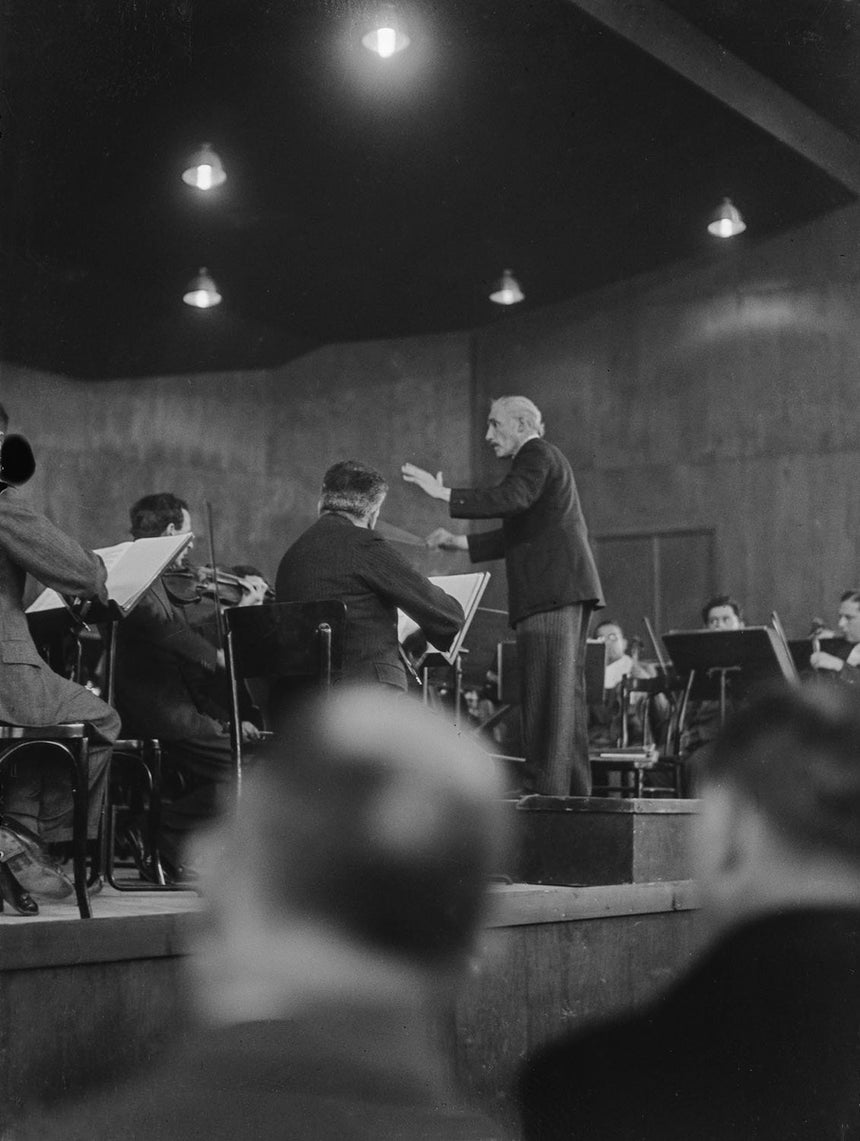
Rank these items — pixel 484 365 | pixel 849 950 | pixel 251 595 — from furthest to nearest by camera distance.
Answer: pixel 484 365
pixel 251 595
pixel 849 950

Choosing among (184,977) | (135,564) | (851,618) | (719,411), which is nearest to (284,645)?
(135,564)

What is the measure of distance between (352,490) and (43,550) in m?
1.03

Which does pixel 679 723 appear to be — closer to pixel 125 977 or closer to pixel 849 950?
pixel 125 977

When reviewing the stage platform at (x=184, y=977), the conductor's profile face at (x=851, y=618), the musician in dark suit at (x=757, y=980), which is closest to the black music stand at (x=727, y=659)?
the conductor's profile face at (x=851, y=618)

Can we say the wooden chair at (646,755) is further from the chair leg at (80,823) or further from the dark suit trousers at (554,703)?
the chair leg at (80,823)

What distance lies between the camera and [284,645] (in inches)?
126

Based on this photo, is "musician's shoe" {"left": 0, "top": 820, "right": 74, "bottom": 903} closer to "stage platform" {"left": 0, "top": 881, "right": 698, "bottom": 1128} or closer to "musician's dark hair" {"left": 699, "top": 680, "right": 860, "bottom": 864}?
"stage platform" {"left": 0, "top": 881, "right": 698, "bottom": 1128}

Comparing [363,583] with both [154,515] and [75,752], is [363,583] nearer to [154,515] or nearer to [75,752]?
[154,515]

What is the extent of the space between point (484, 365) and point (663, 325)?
134 centimetres

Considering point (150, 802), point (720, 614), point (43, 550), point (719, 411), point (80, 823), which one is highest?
point (719, 411)

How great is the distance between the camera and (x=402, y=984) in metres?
0.88

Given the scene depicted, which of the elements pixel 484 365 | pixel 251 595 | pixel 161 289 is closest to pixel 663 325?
pixel 484 365

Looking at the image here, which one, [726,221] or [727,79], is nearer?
[727,79]

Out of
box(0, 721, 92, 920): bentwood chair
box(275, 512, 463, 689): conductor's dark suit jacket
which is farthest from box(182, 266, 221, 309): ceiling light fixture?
box(0, 721, 92, 920): bentwood chair
